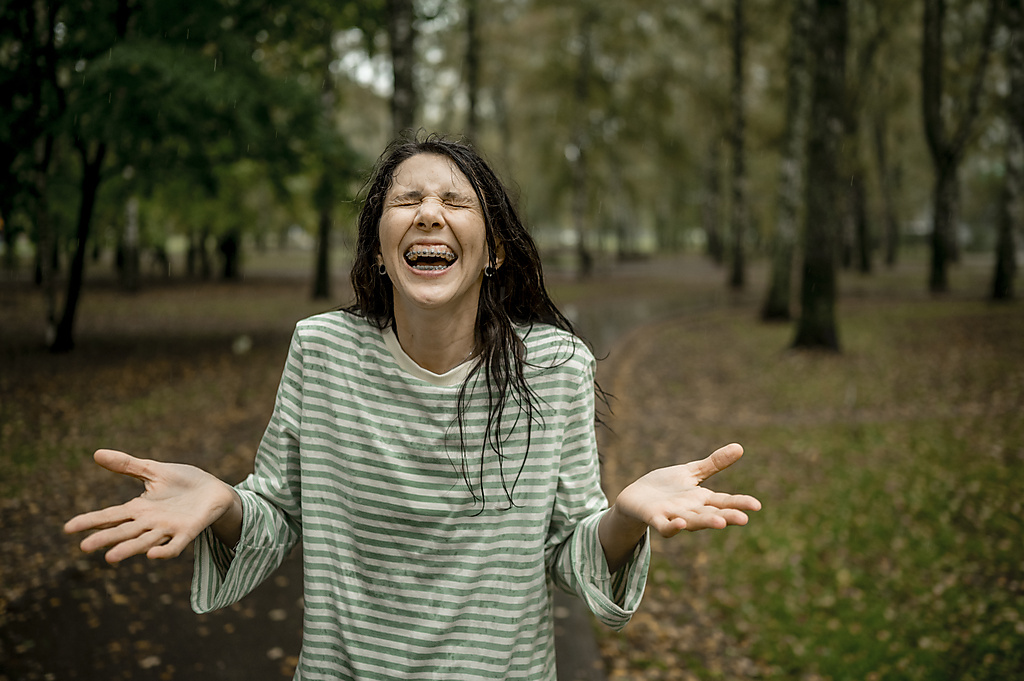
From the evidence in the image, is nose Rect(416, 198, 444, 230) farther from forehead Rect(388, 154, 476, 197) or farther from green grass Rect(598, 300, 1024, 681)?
green grass Rect(598, 300, 1024, 681)

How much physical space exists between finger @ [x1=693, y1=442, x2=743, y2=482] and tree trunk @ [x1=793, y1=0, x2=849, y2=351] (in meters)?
12.1

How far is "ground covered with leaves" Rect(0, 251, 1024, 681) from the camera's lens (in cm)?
447

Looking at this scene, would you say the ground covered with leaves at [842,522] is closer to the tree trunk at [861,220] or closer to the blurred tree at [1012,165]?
the blurred tree at [1012,165]

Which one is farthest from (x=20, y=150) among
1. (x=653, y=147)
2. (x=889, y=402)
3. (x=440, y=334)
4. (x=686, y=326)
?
(x=653, y=147)

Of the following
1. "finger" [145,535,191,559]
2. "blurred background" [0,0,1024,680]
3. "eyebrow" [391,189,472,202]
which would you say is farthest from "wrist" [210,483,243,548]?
"eyebrow" [391,189,472,202]

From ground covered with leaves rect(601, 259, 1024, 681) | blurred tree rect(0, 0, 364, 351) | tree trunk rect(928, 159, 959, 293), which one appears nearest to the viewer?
ground covered with leaves rect(601, 259, 1024, 681)

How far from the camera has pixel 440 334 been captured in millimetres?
1809

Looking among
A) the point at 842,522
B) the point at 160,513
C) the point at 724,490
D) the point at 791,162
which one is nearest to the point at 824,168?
the point at 791,162

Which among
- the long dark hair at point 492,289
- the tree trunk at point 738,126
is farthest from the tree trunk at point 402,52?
the tree trunk at point 738,126

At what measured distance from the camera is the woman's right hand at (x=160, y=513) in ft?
4.94

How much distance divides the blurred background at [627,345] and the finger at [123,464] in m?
0.70

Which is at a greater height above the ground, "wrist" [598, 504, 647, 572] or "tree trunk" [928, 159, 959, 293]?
"tree trunk" [928, 159, 959, 293]

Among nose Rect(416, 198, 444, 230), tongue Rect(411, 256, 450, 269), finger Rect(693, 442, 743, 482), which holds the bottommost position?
finger Rect(693, 442, 743, 482)

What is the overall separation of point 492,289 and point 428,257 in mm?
222
